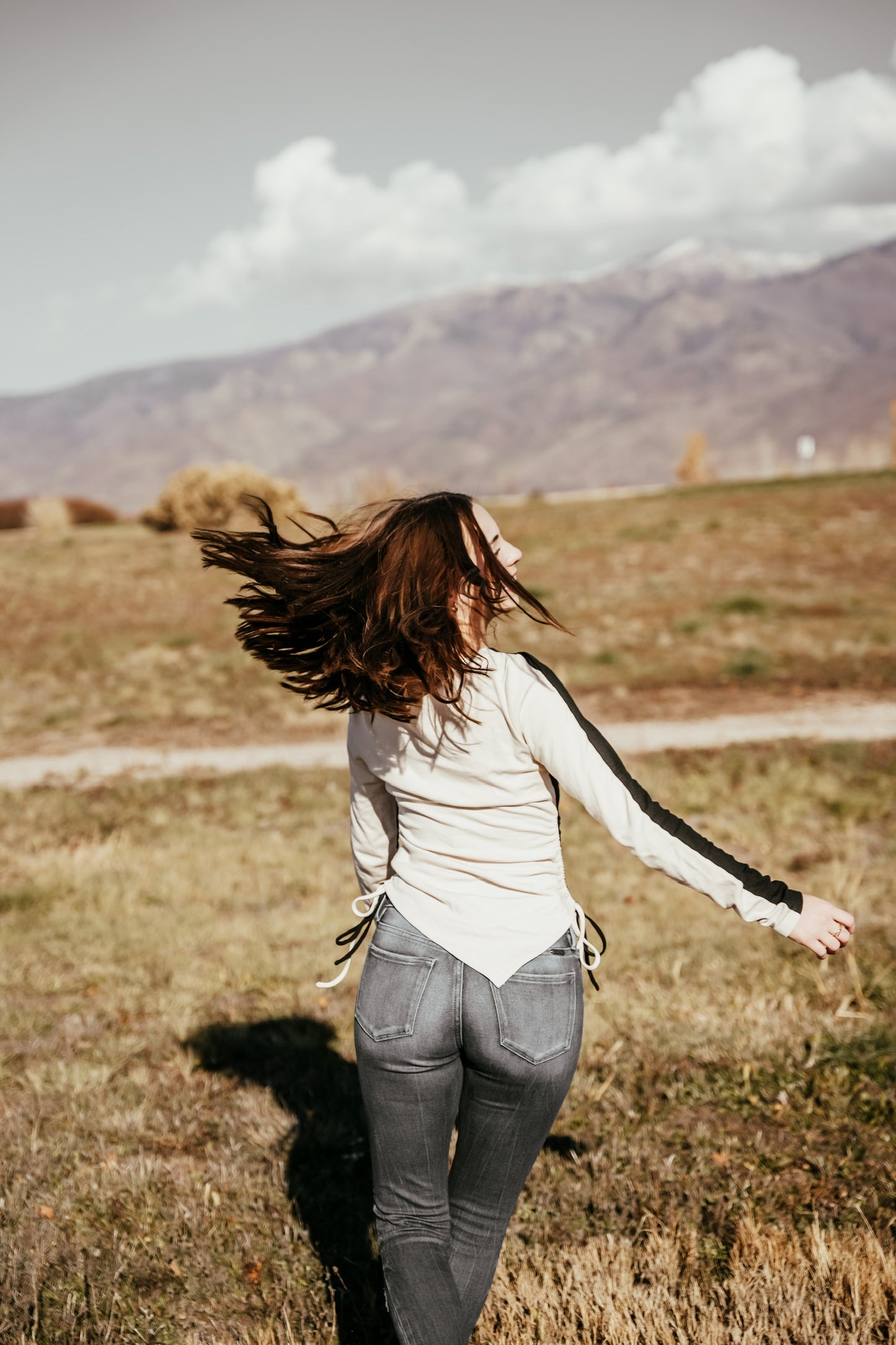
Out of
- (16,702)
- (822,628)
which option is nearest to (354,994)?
(16,702)

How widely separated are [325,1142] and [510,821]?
82.1 inches

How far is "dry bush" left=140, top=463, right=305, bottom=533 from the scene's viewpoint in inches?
952

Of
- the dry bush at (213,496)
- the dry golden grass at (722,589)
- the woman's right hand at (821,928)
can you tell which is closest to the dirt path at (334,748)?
the dry golden grass at (722,589)

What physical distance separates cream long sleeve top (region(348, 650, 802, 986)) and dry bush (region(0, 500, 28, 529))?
31.5 metres

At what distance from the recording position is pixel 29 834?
23.8ft

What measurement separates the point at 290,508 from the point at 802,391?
170 m

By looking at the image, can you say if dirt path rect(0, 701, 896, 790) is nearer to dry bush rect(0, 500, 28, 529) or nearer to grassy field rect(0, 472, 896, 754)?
grassy field rect(0, 472, 896, 754)

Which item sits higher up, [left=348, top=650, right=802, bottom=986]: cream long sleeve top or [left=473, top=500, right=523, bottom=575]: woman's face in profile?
[left=473, top=500, right=523, bottom=575]: woman's face in profile

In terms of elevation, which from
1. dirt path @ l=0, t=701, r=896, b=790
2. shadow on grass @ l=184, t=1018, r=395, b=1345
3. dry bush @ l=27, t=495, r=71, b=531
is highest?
dry bush @ l=27, t=495, r=71, b=531

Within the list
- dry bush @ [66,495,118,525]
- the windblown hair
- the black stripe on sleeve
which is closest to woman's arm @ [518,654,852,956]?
the black stripe on sleeve

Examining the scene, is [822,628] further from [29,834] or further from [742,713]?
[29,834]

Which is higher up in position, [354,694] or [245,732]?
[354,694]

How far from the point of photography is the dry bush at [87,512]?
32.2 metres

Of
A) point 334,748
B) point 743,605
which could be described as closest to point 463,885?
point 334,748
